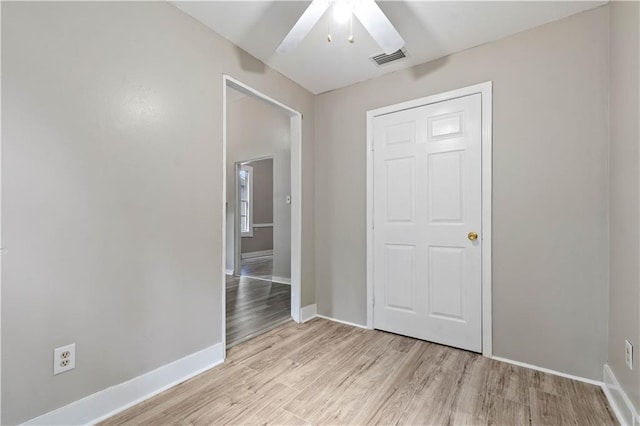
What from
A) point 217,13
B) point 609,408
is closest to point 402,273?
point 609,408

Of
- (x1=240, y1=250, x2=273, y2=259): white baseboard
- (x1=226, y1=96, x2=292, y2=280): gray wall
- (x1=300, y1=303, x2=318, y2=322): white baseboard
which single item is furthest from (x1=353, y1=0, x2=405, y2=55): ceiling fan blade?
(x1=240, y1=250, x2=273, y2=259): white baseboard

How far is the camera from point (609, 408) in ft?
5.34

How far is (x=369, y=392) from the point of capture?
1.79 meters

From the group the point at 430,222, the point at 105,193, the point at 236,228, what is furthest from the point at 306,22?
the point at 236,228

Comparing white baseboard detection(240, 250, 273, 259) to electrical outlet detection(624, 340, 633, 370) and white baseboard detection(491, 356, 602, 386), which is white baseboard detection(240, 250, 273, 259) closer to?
white baseboard detection(491, 356, 602, 386)

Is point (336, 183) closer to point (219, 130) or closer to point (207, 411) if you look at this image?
point (219, 130)

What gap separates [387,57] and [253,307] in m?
3.00

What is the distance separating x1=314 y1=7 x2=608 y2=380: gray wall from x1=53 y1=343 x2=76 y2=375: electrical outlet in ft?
8.95

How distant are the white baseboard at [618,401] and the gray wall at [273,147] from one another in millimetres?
3648

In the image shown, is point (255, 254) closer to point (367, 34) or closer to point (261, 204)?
point (261, 204)

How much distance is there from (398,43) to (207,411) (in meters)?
2.46

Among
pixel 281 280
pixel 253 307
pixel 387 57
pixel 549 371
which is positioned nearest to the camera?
pixel 549 371

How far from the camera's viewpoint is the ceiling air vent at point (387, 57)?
2.42 m

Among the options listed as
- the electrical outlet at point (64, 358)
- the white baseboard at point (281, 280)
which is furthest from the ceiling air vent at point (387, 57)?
the white baseboard at point (281, 280)
